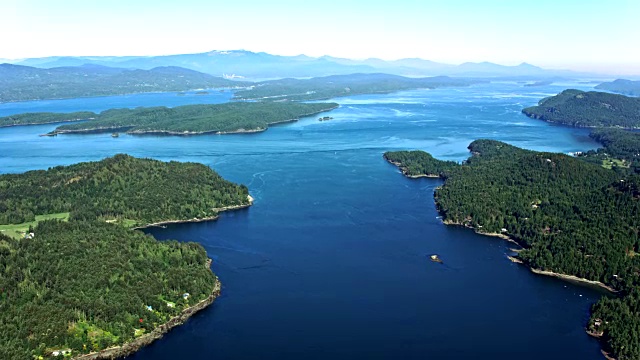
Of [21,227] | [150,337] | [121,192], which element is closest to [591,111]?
[121,192]

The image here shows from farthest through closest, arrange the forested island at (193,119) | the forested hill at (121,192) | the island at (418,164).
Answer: the forested island at (193,119), the island at (418,164), the forested hill at (121,192)

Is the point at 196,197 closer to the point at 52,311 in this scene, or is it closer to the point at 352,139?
the point at 52,311

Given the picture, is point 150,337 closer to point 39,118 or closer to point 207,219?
point 207,219

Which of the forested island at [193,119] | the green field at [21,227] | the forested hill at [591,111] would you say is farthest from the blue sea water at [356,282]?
the forested hill at [591,111]

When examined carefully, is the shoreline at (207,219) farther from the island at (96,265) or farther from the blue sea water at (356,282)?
the blue sea water at (356,282)

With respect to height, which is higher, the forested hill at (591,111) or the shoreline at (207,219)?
the forested hill at (591,111)

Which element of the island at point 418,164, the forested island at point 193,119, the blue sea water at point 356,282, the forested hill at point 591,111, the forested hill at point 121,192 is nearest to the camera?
the blue sea water at point 356,282

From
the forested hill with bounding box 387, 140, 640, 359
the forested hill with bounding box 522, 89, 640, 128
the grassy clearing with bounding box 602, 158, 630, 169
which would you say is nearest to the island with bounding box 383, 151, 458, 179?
the forested hill with bounding box 387, 140, 640, 359
